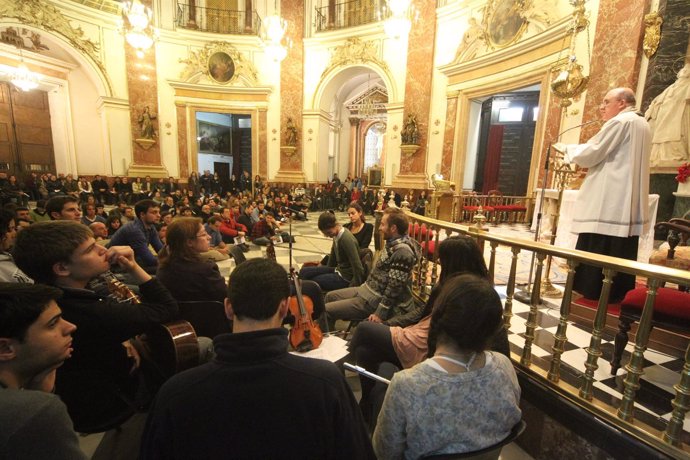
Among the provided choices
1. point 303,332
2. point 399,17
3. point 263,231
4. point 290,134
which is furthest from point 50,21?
point 303,332

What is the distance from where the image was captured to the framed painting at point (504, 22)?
8.84 m

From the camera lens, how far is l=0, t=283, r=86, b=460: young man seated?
728 mm

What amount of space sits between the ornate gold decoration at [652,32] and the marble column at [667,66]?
0.05 m

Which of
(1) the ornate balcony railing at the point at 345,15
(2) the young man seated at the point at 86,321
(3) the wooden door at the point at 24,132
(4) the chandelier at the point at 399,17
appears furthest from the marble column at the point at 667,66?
(3) the wooden door at the point at 24,132

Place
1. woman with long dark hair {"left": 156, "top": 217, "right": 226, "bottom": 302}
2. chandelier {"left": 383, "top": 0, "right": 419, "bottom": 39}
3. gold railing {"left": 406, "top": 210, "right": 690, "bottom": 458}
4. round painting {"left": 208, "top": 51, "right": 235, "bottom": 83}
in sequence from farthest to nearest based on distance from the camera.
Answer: round painting {"left": 208, "top": 51, "right": 235, "bottom": 83}, chandelier {"left": 383, "top": 0, "right": 419, "bottom": 39}, woman with long dark hair {"left": 156, "top": 217, "right": 226, "bottom": 302}, gold railing {"left": 406, "top": 210, "right": 690, "bottom": 458}

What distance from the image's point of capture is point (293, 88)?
14328mm

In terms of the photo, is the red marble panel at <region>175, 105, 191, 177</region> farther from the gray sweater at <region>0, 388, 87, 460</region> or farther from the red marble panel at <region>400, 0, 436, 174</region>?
the gray sweater at <region>0, 388, 87, 460</region>

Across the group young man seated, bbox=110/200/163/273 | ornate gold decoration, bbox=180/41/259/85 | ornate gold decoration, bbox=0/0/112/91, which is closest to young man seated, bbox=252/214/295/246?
young man seated, bbox=110/200/163/273

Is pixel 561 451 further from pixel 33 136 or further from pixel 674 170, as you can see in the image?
pixel 33 136

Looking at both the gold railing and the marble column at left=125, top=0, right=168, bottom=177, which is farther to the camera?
the marble column at left=125, top=0, right=168, bottom=177

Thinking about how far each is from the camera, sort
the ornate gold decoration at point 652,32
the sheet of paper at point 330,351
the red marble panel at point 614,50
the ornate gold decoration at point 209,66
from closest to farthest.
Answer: the sheet of paper at point 330,351 → the ornate gold decoration at point 652,32 → the red marble panel at point 614,50 → the ornate gold decoration at point 209,66

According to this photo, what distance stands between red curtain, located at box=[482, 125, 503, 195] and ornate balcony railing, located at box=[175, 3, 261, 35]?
36.6 ft

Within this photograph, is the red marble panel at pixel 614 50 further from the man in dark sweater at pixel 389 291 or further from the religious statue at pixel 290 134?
the religious statue at pixel 290 134

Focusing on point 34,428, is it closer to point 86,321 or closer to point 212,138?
point 86,321
